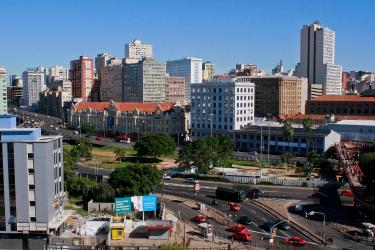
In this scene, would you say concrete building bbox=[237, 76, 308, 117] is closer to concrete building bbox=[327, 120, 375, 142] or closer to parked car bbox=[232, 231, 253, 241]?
concrete building bbox=[327, 120, 375, 142]

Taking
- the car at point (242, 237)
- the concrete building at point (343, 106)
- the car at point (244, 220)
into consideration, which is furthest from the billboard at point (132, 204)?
the concrete building at point (343, 106)

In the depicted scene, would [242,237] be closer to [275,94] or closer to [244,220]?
[244,220]

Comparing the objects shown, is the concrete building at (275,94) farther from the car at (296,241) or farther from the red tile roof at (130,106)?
the car at (296,241)

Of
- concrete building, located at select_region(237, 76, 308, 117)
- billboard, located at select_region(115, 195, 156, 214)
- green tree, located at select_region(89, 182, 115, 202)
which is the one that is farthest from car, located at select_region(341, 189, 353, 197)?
concrete building, located at select_region(237, 76, 308, 117)

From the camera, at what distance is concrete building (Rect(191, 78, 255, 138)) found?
130250 mm

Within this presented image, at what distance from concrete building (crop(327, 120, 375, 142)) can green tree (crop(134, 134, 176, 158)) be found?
136 ft

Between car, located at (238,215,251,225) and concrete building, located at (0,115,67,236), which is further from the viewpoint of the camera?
car, located at (238,215,251,225)

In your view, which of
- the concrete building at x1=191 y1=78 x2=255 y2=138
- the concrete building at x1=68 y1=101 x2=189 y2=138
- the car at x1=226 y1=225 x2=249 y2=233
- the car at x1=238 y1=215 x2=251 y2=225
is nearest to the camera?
the car at x1=226 y1=225 x2=249 y2=233

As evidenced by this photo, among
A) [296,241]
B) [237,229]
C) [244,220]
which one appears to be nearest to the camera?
[296,241]

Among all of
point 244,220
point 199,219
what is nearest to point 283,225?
point 244,220

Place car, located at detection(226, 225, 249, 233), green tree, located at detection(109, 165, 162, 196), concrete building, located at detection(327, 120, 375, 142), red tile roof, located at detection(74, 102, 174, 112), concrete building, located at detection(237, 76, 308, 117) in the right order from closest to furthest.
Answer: car, located at detection(226, 225, 249, 233), green tree, located at detection(109, 165, 162, 196), concrete building, located at detection(327, 120, 375, 142), red tile roof, located at detection(74, 102, 174, 112), concrete building, located at detection(237, 76, 308, 117)

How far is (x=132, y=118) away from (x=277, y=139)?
52602mm

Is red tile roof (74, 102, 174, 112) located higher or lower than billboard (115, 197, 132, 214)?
higher

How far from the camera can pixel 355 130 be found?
122 m
